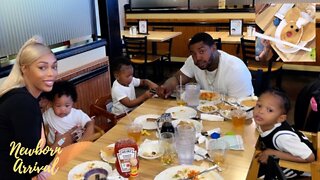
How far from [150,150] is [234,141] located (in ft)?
1.46

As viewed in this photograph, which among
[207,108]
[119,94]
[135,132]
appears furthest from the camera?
[119,94]

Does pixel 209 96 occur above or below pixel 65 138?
above

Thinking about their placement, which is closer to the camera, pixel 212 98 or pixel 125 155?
pixel 125 155

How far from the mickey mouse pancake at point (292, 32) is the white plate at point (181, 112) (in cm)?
216

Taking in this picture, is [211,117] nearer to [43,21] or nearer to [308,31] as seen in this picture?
[43,21]

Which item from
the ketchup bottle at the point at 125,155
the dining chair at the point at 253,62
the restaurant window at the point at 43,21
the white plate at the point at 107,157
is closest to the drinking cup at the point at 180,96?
the white plate at the point at 107,157

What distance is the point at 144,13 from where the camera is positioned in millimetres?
6922

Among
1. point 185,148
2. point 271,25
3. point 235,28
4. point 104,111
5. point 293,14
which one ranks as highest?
point 293,14

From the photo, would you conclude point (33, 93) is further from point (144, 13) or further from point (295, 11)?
point (144, 13)

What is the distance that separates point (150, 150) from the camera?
155cm

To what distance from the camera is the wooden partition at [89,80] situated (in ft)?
9.80

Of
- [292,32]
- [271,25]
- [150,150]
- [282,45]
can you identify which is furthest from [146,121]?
[282,45]

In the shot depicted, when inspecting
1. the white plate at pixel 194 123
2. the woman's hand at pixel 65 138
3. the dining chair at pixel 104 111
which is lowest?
the woman's hand at pixel 65 138

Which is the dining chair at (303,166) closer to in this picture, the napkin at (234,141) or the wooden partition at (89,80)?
the napkin at (234,141)
